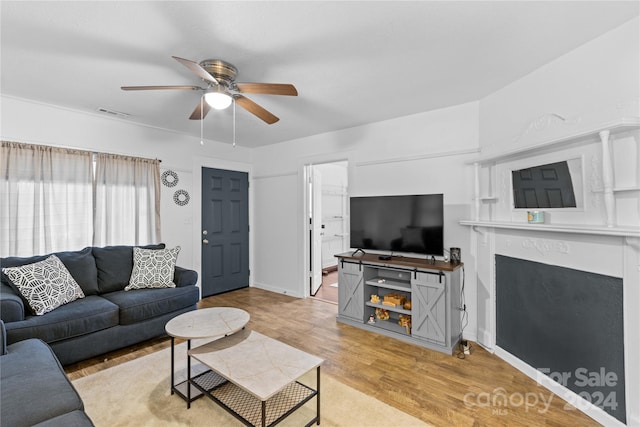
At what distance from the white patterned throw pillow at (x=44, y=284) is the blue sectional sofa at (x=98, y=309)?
0.06 metres

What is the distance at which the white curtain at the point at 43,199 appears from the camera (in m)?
2.93

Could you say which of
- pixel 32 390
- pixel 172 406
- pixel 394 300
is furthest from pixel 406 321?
pixel 32 390

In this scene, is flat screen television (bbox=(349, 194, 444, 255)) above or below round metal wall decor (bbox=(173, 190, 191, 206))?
below

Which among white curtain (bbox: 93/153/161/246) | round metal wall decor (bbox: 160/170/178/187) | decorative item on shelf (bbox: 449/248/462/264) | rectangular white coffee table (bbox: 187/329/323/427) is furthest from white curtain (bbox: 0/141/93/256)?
decorative item on shelf (bbox: 449/248/462/264)

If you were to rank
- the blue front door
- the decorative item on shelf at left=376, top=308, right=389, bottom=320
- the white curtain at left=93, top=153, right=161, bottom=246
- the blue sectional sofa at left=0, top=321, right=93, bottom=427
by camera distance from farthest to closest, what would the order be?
1. the blue front door
2. the white curtain at left=93, top=153, right=161, bottom=246
3. the decorative item on shelf at left=376, top=308, right=389, bottom=320
4. the blue sectional sofa at left=0, top=321, right=93, bottom=427

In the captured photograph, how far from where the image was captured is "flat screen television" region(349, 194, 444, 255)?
10.3ft

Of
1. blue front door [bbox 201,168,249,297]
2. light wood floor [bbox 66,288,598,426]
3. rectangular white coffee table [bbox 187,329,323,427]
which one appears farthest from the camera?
blue front door [bbox 201,168,249,297]

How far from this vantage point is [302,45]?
204cm

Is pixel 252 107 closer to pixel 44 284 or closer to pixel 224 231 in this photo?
pixel 44 284

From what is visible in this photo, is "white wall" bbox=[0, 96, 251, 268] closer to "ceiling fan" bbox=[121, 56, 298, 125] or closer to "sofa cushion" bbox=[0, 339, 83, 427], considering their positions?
"ceiling fan" bbox=[121, 56, 298, 125]

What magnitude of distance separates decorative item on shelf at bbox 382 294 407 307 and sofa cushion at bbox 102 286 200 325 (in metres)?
2.21

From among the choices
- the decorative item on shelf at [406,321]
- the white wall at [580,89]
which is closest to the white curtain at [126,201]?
the decorative item on shelf at [406,321]

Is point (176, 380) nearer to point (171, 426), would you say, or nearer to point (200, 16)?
point (171, 426)

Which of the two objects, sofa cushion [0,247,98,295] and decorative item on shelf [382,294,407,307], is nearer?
sofa cushion [0,247,98,295]
